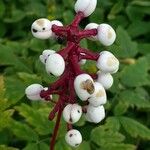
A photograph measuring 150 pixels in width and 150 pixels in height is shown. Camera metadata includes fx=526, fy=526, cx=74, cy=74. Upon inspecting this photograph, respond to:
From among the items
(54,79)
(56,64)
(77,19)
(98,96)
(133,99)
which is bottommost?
(133,99)

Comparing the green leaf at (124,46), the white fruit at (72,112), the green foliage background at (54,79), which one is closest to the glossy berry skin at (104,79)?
the white fruit at (72,112)

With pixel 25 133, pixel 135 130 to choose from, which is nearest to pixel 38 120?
pixel 25 133

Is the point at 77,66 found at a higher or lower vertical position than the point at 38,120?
higher

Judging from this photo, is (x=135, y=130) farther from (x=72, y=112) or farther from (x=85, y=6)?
(x=85, y=6)

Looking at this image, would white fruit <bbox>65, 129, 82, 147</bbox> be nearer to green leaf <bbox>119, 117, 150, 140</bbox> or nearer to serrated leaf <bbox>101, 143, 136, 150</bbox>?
serrated leaf <bbox>101, 143, 136, 150</bbox>

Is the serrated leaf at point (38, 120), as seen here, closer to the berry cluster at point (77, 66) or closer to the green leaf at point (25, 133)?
the green leaf at point (25, 133)

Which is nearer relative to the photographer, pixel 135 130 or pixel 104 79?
pixel 104 79
